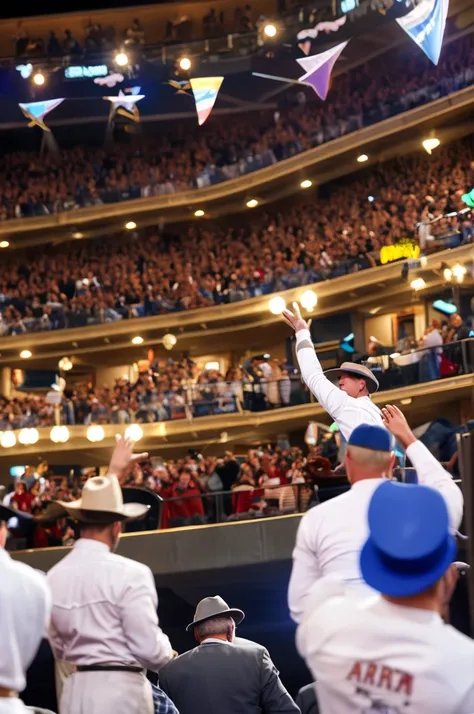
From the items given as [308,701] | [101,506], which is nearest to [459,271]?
[308,701]

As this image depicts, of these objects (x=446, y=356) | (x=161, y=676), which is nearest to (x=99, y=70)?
(x=446, y=356)

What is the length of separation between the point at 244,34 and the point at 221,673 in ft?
102

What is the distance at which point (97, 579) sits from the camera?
4.84 meters

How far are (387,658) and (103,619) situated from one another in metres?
2.02

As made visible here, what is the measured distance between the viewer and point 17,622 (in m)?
3.62

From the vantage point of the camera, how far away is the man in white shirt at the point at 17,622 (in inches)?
140

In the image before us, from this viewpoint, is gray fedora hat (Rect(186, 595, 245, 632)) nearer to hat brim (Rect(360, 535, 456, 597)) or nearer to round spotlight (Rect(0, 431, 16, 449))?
hat brim (Rect(360, 535, 456, 597))

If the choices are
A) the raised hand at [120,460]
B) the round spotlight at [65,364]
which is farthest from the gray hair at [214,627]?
the round spotlight at [65,364]

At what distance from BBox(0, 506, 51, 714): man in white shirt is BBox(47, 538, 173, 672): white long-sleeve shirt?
1083mm

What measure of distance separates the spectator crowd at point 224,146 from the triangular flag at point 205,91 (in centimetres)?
498

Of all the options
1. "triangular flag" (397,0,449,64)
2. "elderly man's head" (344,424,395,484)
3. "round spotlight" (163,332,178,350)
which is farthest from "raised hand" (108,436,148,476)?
"round spotlight" (163,332,178,350)

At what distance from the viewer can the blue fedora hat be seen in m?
3.09

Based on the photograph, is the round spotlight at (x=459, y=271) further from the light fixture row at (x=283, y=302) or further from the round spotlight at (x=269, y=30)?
the round spotlight at (x=269, y=30)

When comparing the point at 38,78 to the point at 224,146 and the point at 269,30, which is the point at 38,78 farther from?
the point at 269,30
